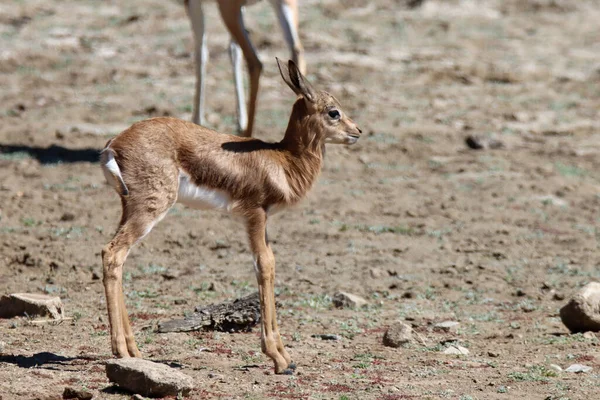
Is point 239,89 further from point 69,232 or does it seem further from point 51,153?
point 69,232

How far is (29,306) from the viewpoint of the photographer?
679 centimetres

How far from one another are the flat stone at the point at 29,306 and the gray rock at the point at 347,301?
1.97 metres

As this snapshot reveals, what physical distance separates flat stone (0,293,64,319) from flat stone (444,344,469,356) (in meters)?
2.47

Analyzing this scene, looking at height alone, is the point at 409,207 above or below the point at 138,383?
below

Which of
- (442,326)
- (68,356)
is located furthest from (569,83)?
(68,356)

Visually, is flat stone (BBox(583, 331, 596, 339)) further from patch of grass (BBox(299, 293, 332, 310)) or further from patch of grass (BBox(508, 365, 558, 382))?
patch of grass (BBox(299, 293, 332, 310))

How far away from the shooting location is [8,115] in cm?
1273

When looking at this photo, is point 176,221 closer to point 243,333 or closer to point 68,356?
point 243,333

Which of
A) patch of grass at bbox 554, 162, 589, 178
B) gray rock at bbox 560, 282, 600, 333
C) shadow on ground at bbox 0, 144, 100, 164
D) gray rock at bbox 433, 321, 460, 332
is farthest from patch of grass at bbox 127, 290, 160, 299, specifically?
patch of grass at bbox 554, 162, 589, 178

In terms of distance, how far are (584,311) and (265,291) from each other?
94.2 inches

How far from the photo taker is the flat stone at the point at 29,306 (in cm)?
677

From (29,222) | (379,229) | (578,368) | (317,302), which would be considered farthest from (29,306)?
(379,229)

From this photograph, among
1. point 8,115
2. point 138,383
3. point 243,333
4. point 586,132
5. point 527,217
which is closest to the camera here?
point 138,383

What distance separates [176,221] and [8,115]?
4235 mm
